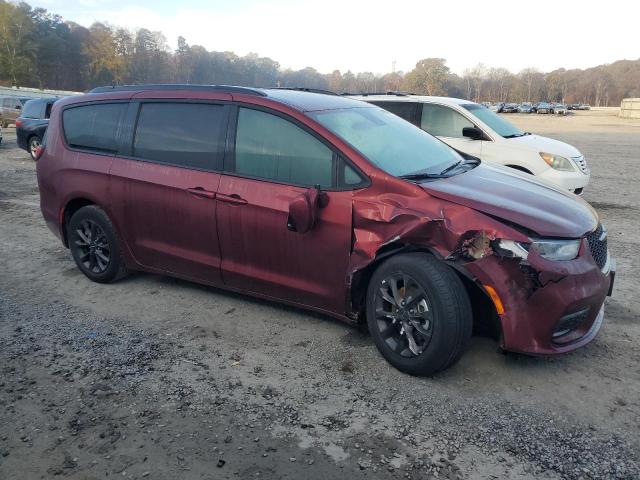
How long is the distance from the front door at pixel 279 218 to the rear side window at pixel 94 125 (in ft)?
4.52

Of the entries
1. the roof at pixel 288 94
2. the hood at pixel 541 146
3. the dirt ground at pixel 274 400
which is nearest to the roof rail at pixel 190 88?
the roof at pixel 288 94

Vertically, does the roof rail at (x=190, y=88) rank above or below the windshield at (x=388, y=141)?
above

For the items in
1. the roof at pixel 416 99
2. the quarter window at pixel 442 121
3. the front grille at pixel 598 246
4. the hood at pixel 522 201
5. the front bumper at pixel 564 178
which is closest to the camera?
the hood at pixel 522 201

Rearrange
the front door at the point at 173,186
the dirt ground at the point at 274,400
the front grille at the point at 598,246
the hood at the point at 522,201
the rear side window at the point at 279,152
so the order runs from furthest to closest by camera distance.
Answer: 1. the front door at the point at 173,186
2. the rear side window at the point at 279,152
3. the front grille at the point at 598,246
4. the hood at the point at 522,201
5. the dirt ground at the point at 274,400

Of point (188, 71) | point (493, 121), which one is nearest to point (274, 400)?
point (493, 121)

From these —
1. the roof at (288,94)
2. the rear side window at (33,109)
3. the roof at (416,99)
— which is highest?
the roof at (416,99)

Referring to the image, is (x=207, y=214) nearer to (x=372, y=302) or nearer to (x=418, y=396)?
(x=372, y=302)

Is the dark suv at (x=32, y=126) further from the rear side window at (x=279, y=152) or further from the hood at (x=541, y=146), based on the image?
the rear side window at (x=279, y=152)

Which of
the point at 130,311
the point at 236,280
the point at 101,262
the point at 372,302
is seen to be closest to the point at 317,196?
the point at 372,302

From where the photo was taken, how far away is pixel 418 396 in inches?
131

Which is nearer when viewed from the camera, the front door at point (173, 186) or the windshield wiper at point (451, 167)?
the windshield wiper at point (451, 167)

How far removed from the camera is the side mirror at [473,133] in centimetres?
850

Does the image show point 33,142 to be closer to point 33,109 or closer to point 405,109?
point 33,109

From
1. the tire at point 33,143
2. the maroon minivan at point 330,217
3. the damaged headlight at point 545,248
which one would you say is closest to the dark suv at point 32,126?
the tire at point 33,143
